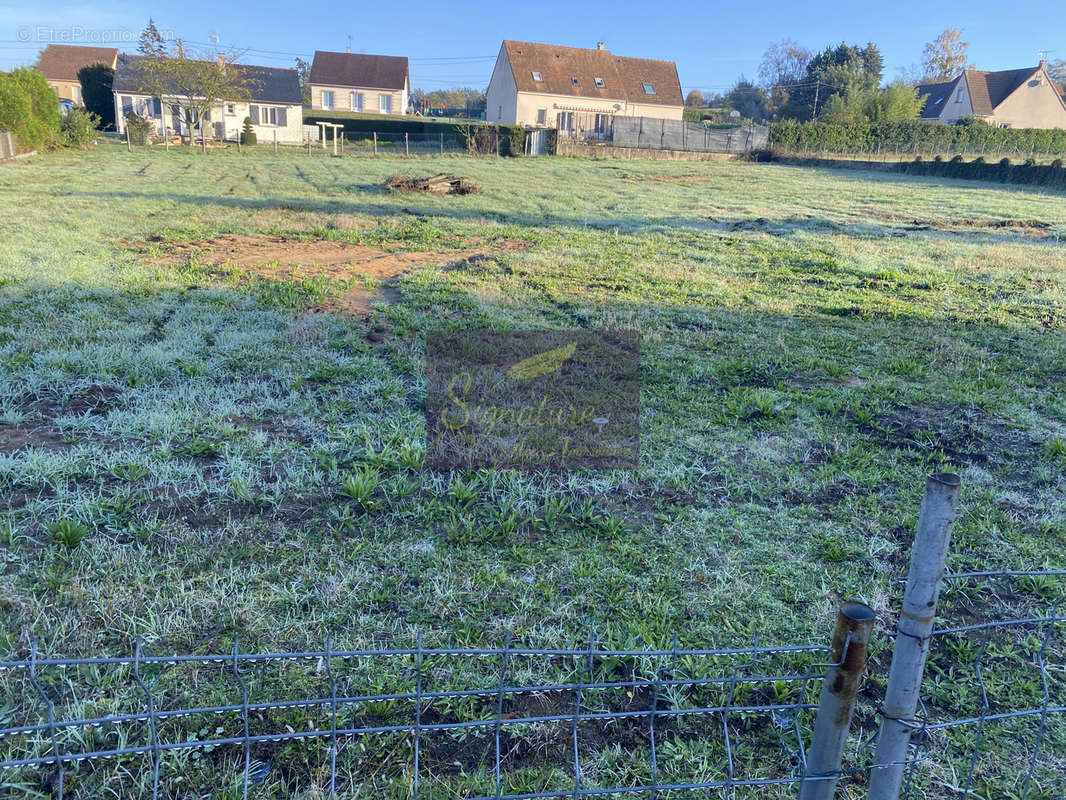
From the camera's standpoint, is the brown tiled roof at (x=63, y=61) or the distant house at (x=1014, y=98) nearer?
the distant house at (x=1014, y=98)

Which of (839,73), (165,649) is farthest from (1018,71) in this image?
(165,649)

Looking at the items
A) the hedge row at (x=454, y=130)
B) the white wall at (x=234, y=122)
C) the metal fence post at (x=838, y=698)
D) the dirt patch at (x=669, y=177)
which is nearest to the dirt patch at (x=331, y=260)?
the metal fence post at (x=838, y=698)

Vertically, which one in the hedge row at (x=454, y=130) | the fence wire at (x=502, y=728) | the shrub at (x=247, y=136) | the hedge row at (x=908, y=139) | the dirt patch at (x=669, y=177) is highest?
the hedge row at (x=908, y=139)

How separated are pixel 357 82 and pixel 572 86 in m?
16.9

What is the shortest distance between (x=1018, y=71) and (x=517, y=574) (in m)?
61.3

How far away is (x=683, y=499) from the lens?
364 cm

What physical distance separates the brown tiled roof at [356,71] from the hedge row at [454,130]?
673cm

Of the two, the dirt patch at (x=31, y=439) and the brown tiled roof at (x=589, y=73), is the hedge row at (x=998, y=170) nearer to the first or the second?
the brown tiled roof at (x=589, y=73)

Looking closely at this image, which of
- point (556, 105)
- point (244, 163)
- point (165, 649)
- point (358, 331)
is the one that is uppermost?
point (556, 105)

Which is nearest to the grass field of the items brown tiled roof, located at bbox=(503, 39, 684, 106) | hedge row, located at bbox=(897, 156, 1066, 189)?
hedge row, located at bbox=(897, 156, 1066, 189)

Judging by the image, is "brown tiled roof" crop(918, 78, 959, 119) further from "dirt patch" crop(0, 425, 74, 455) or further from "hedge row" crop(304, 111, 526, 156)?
"dirt patch" crop(0, 425, 74, 455)

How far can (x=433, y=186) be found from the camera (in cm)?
1616

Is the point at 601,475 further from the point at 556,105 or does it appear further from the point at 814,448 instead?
the point at 556,105

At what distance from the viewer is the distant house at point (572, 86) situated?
41375 millimetres
